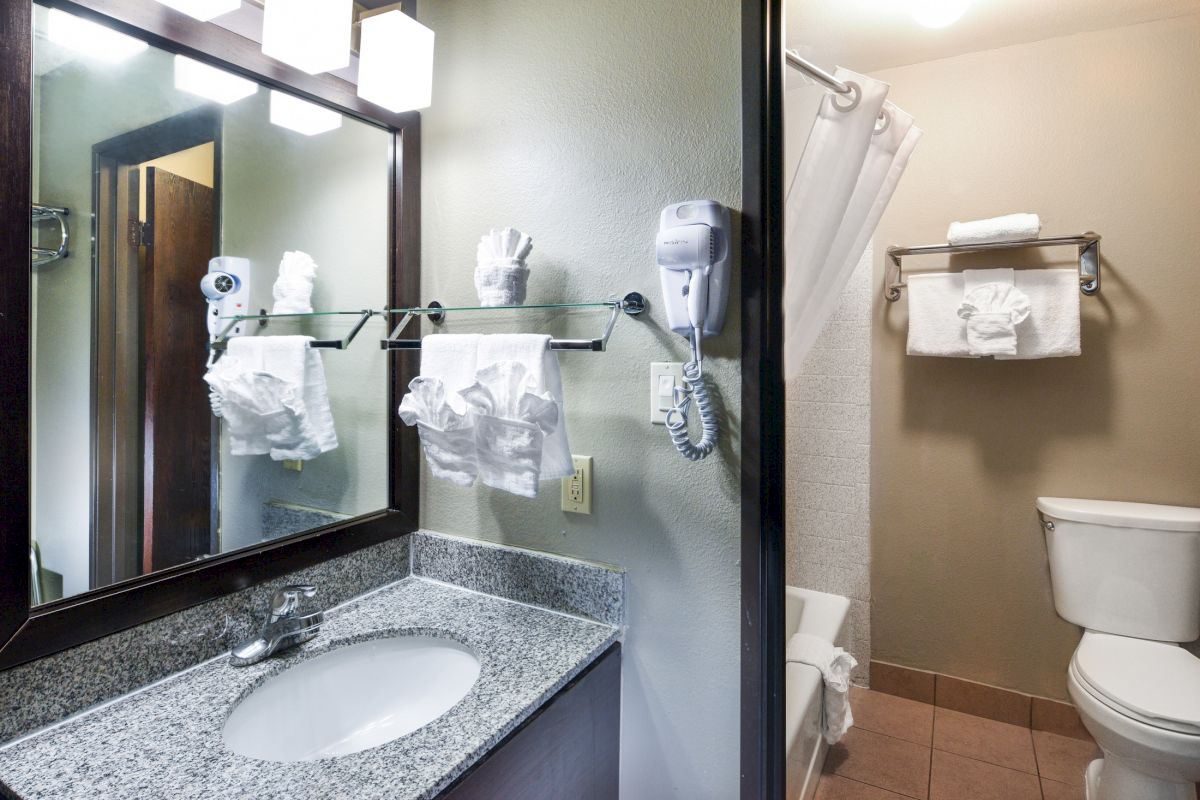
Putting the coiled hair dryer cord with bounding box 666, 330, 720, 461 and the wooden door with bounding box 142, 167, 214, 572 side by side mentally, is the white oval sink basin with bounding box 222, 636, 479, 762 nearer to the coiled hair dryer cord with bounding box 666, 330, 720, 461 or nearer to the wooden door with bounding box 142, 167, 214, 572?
the wooden door with bounding box 142, 167, 214, 572

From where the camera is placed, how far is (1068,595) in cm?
191

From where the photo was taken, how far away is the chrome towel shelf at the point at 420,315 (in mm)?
1031

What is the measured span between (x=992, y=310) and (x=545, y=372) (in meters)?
1.63

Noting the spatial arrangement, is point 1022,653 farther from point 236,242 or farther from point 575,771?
point 236,242

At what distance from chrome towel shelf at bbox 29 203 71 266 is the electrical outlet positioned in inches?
32.4

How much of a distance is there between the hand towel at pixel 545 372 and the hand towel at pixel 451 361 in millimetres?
37

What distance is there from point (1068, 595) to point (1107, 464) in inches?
17.2

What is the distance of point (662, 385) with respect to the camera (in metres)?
1.04

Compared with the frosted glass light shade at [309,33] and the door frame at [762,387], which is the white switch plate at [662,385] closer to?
the door frame at [762,387]

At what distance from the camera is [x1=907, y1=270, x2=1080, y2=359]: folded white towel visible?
72.9 inches

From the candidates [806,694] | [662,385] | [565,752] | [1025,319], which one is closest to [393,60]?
[662,385]

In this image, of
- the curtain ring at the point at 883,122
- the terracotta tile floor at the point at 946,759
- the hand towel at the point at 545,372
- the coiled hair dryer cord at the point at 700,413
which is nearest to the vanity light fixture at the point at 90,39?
the hand towel at the point at 545,372

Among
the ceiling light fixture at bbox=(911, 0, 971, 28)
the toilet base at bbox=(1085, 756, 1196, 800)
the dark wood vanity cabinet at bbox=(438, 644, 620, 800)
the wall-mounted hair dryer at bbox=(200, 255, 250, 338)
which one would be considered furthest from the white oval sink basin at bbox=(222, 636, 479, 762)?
the ceiling light fixture at bbox=(911, 0, 971, 28)

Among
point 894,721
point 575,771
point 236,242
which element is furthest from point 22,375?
point 894,721
